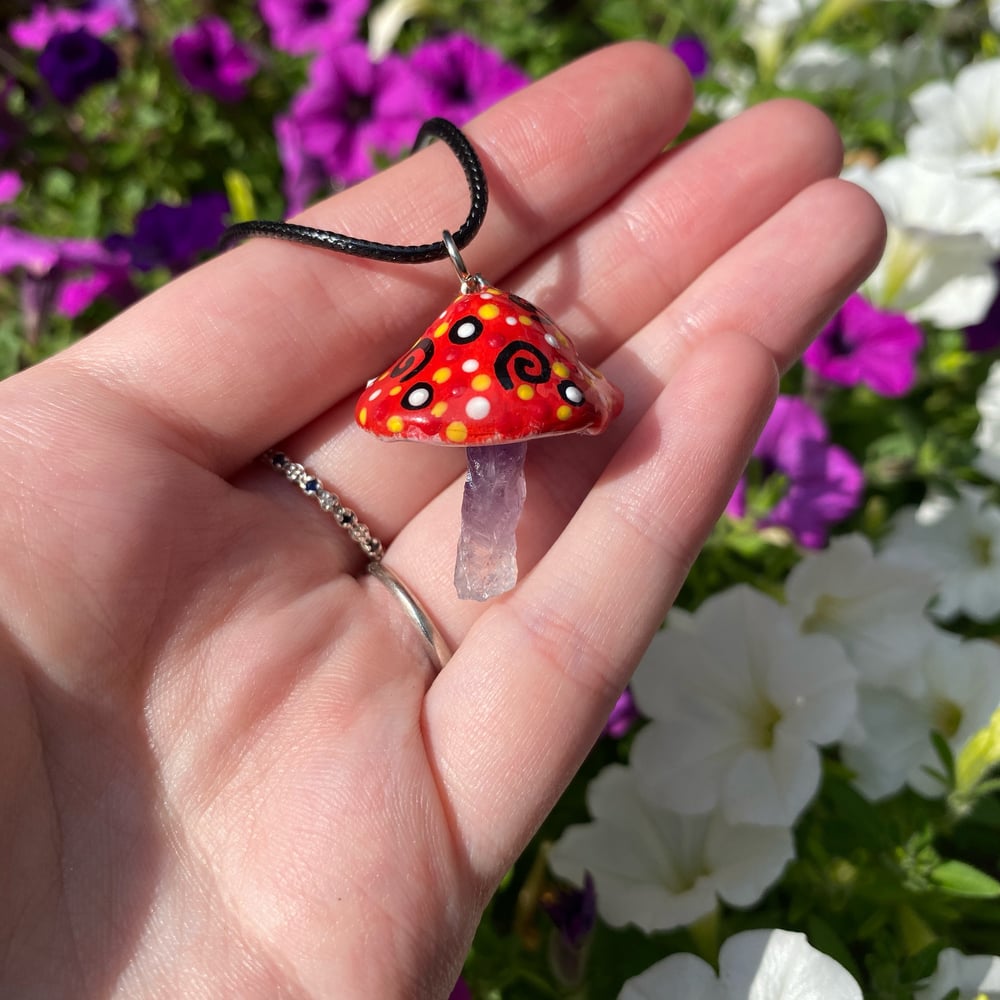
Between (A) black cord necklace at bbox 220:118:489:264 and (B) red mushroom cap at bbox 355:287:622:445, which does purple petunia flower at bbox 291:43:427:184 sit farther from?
(B) red mushroom cap at bbox 355:287:622:445

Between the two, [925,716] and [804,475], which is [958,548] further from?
[925,716]

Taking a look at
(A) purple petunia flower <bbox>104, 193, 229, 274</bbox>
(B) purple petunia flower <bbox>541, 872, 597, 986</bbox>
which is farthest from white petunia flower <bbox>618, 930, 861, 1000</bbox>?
(A) purple petunia flower <bbox>104, 193, 229, 274</bbox>

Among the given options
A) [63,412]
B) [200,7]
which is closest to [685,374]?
[63,412]

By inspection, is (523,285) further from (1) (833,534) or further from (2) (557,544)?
(1) (833,534)

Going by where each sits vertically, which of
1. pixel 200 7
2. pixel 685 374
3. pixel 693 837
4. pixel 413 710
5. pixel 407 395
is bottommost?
pixel 693 837

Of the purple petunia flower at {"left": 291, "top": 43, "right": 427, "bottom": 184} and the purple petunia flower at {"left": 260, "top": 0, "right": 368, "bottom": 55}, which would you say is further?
the purple petunia flower at {"left": 260, "top": 0, "right": 368, "bottom": 55}

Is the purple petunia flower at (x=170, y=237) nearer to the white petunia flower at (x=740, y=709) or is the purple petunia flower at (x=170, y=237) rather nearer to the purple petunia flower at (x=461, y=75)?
the purple petunia flower at (x=461, y=75)

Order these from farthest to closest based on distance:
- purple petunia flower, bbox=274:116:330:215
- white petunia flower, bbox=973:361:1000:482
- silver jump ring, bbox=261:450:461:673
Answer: purple petunia flower, bbox=274:116:330:215 < white petunia flower, bbox=973:361:1000:482 < silver jump ring, bbox=261:450:461:673
